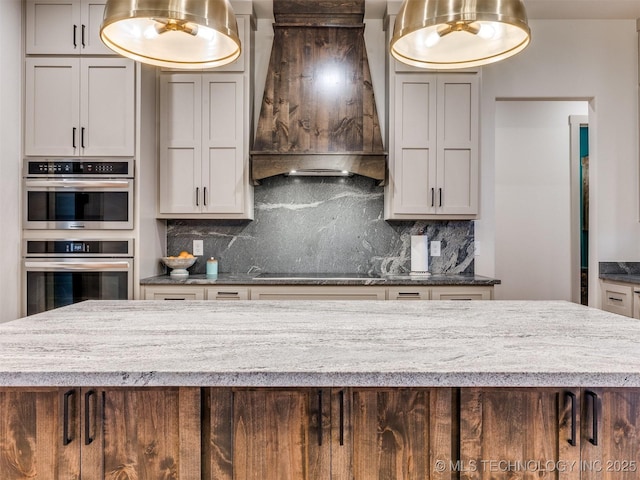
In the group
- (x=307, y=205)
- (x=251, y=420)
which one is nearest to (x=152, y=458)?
(x=251, y=420)

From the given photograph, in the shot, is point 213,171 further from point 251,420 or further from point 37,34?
point 251,420

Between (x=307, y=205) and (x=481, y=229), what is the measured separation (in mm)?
1511

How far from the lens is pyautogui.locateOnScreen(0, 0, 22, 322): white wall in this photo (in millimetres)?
2949

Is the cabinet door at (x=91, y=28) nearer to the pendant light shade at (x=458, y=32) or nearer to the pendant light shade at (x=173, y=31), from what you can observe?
the pendant light shade at (x=173, y=31)

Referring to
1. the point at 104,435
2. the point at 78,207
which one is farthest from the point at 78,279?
the point at 104,435

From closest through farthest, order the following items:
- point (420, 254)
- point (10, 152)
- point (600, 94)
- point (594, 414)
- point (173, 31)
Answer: point (594, 414) < point (173, 31) < point (10, 152) < point (420, 254) < point (600, 94)

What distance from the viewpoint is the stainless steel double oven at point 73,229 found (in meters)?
3.07

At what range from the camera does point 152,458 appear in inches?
45.3

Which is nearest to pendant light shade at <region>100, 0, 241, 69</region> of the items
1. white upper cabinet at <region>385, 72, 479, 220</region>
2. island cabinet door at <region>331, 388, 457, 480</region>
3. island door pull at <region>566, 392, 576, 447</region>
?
island cabinet door at <region>331, 388, 457, 480</region>

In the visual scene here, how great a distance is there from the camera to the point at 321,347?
119cm

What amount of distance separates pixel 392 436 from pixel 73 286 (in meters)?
2.74

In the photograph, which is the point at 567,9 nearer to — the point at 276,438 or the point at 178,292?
the point at 178,292

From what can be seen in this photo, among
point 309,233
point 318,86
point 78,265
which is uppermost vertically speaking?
point 318,86

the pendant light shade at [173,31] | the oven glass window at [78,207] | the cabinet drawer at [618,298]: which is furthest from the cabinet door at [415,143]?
the oven glass window at [78,207]
